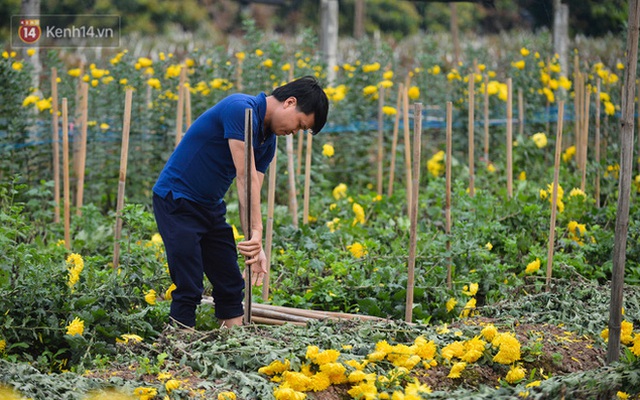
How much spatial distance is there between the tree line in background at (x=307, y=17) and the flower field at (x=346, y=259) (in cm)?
868

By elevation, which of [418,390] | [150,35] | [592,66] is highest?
[150,35]

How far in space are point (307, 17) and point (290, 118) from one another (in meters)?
16.8

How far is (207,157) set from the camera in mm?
3438

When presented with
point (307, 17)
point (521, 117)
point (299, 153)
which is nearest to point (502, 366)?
point (299, 153)

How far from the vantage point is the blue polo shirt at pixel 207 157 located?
338 centimetres

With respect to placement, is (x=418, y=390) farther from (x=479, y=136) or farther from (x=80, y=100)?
(x=479, y=136)

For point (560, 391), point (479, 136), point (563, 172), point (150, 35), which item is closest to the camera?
point (560, 391)

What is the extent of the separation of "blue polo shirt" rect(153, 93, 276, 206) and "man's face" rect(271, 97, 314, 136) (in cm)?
7

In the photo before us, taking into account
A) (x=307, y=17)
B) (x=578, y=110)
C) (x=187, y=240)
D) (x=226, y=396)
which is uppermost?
(x=307, y=17)

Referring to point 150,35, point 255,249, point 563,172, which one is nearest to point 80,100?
point 255,249

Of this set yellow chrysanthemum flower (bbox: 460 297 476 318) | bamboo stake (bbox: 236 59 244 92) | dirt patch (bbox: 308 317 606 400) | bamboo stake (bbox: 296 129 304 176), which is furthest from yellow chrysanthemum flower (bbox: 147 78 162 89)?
dirt patch (bbox: 308 317 606 400)

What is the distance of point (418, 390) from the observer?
8.93 feet

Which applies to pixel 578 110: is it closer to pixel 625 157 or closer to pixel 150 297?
pixel 625 157

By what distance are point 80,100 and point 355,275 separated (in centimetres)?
278
